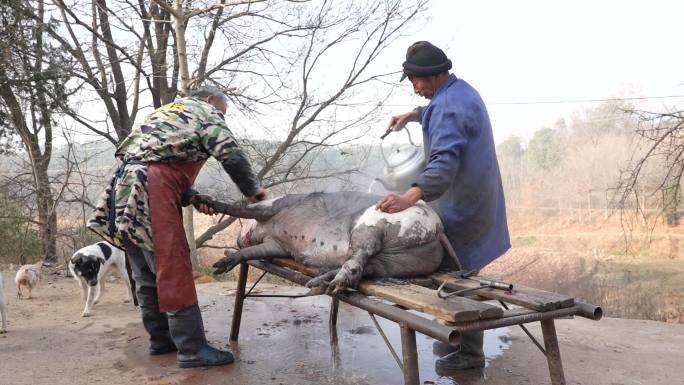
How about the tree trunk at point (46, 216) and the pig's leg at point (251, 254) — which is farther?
the tree trunk at point (46, 216)

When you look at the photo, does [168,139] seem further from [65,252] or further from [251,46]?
[65,252]

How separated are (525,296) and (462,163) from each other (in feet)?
3.07

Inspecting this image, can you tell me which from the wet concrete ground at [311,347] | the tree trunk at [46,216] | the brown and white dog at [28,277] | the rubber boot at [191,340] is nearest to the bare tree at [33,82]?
the tree trunk at [46,216]

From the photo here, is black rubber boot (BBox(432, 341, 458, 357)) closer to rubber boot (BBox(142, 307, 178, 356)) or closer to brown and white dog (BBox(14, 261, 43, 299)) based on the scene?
rubber boot (BBox(142, 307, 178, 356))

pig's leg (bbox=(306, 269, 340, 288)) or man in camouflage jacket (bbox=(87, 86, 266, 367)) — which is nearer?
pig's leg (bbox=(306, 269, 340, 288))

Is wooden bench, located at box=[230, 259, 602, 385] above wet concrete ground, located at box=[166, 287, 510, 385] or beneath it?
above

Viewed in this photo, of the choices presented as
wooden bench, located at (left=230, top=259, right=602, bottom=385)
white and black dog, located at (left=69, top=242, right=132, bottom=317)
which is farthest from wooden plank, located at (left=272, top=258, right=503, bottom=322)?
white and black dog, located at (left=69, top=242, right=132, bottom=317)

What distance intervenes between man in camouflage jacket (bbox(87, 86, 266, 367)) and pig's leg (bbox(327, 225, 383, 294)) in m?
1.04

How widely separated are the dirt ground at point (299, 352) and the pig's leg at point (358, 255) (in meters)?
0.88

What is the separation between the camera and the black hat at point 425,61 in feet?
10.8

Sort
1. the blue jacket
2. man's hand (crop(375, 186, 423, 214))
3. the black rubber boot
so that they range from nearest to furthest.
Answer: man's hand (crop(375, 186, 423, 214))
the blue jacket
the black rubber boot

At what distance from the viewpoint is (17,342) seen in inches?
169

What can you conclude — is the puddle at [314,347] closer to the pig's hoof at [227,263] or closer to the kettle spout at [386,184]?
the pig's hoof at [227,263]

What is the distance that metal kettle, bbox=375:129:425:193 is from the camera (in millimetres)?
3740
